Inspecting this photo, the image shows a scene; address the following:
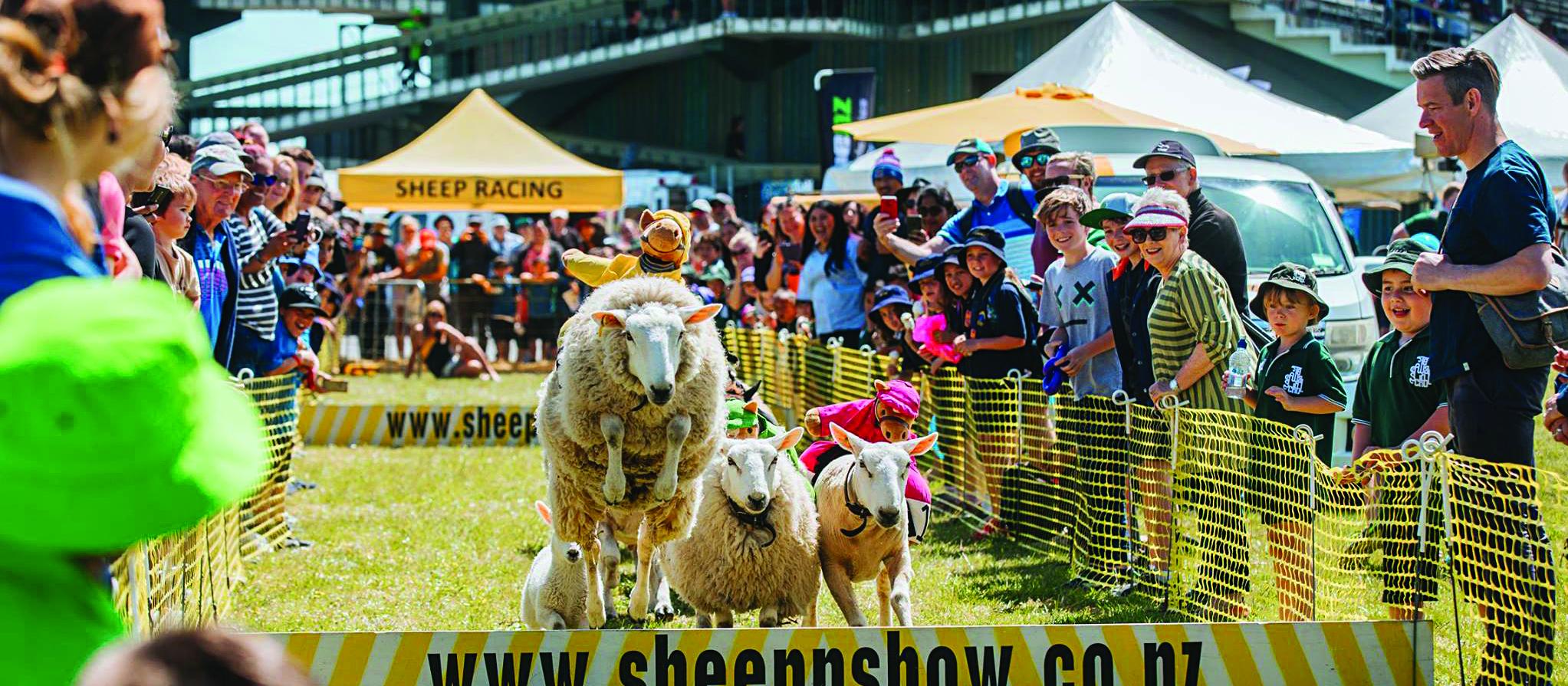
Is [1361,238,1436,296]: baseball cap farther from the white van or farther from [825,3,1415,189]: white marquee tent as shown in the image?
[825,3,1415,189]: white marquee tent

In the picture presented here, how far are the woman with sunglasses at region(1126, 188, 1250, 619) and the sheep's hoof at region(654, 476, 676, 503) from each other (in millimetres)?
2340

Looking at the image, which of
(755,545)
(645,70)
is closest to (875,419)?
(755,545)

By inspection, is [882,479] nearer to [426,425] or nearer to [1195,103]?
[426,425]

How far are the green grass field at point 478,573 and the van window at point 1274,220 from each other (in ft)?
6.93

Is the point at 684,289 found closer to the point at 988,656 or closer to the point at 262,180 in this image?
the point at 988,656

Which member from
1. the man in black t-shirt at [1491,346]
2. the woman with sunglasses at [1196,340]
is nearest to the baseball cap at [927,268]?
the woman with sunglasses at [1196,340]

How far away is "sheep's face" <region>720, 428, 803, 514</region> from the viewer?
6387 millimetres

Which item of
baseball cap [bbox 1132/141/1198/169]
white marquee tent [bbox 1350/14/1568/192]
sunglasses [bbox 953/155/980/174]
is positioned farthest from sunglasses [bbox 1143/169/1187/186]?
white marquee tent [bbox 1350/14/1568/192]

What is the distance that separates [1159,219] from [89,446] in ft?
18.9

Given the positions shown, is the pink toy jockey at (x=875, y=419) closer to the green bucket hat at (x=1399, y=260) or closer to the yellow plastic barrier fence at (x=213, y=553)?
the green bucket hat at (x=1399, y=260)

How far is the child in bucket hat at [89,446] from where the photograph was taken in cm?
203

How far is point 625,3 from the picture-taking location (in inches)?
1743

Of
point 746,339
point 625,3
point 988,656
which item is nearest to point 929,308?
point 988,656

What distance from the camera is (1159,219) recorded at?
282 inches
